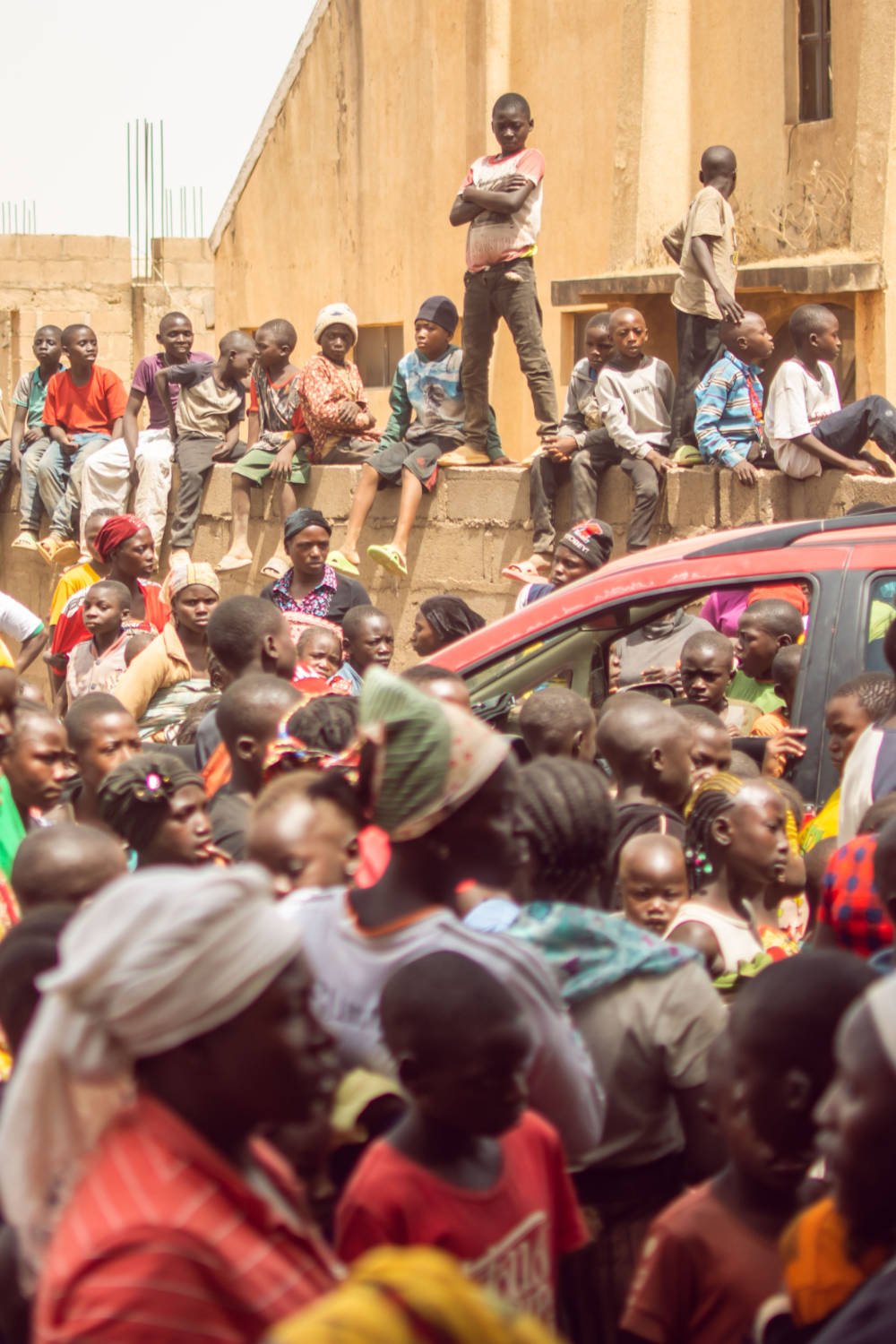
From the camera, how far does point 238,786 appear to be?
16.4 feet

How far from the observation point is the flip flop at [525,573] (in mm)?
9227

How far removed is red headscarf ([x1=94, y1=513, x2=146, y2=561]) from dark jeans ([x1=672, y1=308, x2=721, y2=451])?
9.78 ft

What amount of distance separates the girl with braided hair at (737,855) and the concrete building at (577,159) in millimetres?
7520

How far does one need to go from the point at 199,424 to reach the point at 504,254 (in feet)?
8.95

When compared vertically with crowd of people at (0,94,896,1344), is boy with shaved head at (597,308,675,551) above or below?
above

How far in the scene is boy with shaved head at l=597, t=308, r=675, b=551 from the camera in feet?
30.7

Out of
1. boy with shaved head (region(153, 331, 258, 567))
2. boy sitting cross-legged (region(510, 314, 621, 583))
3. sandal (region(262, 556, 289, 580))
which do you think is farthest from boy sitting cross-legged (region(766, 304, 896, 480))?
boy with shaved head (region(153, 331, 258, 567))

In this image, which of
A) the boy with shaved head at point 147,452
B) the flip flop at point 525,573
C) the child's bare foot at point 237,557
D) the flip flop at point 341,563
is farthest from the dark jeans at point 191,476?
the flip flop at point 525,573

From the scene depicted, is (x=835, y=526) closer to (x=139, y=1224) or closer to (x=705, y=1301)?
(x=705, y=1301)

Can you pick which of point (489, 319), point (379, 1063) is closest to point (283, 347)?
point (489, 319)

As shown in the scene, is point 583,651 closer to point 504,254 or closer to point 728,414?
point 728,414

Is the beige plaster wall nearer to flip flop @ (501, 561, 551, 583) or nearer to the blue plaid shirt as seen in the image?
flip flop @ (501, 561, 551, 583)

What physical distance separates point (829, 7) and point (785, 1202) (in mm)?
11240

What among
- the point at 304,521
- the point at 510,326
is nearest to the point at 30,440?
the point at 510,326
